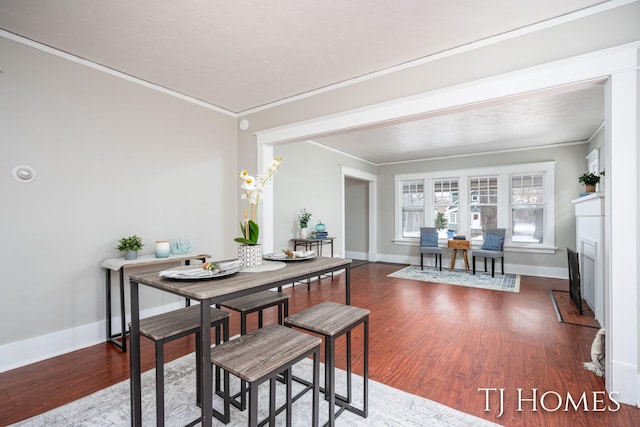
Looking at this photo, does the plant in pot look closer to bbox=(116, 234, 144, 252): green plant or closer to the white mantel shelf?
bbox=(116, 234, 144, 252): green plant

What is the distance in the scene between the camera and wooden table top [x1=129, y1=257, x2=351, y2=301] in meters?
1.33

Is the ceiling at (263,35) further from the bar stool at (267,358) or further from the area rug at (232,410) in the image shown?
the area rug at (232,410)

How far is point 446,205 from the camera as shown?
7238mm

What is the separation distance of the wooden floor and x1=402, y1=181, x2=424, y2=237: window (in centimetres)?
359

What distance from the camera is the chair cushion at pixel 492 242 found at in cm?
616

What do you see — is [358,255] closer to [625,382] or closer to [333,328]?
[625,382]

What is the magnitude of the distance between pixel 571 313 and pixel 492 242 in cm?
255

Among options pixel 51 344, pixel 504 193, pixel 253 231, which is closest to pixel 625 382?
pixel 253 231

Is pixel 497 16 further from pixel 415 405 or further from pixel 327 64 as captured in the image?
pixel 415 405

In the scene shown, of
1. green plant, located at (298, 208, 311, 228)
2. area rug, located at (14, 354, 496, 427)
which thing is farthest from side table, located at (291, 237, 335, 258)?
area rug, located at (14, 354, 496, 427)

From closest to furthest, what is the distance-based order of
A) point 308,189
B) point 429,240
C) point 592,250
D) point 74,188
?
1. point 74,188
2. point 592,250
3. point 308,189
4. point 429,240

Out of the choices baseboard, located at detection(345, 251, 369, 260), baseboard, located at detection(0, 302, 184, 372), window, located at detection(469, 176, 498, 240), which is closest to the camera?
baseboard, located at detection(0, 302, 184, 372)

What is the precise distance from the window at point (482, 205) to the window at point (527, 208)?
342mm

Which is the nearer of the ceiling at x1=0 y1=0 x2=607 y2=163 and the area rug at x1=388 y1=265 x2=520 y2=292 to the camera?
the ceiling at x1=0 y1=0 x2=607 y2=163
